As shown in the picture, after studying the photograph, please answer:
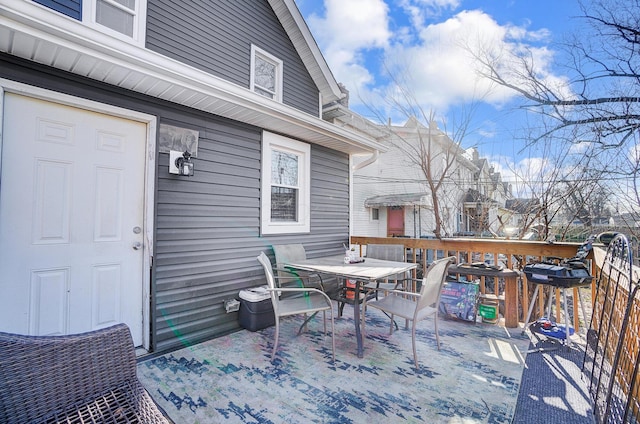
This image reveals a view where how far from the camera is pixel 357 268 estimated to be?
322cm

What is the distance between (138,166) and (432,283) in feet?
9.73

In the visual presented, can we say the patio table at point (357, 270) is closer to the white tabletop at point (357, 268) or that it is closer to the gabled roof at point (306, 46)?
the white tabletop at point (357, 268)

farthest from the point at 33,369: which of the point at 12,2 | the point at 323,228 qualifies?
the point at 323,228

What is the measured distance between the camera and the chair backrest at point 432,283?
8.54 ft

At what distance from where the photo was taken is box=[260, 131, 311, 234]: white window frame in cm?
396

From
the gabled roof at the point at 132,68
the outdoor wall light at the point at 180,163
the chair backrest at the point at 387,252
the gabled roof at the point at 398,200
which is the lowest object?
the chair backrest at the point at 387,252

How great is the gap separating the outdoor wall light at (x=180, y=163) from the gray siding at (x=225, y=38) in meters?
1.25

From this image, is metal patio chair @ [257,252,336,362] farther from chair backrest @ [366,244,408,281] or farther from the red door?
the red door

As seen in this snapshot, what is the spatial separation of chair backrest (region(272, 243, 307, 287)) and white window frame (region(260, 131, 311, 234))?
29 centimetres

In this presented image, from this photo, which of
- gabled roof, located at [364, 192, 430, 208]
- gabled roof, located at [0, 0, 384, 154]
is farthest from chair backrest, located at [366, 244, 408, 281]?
gabled roof, located at [364, 192, 430, 208]

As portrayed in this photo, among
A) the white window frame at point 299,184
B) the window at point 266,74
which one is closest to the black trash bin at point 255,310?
the white window frame at point 299,184

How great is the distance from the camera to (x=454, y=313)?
379 cm

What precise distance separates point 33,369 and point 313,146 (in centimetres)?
397

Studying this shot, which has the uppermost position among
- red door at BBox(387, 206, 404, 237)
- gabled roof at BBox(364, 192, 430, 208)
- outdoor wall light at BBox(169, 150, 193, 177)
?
gabled roof at BBox(364, 192, 430, 208)
